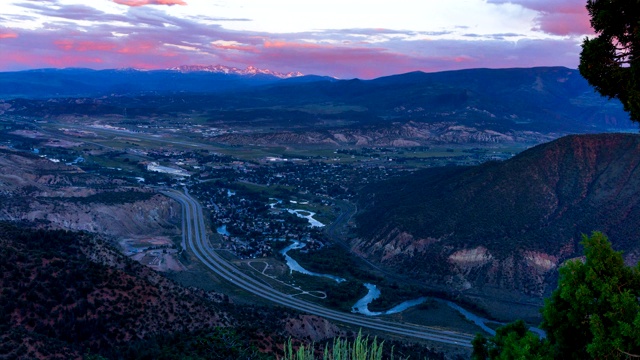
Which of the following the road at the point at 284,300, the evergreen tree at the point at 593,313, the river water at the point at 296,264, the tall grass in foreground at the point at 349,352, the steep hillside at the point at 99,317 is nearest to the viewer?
the evergreen tree at the point at 593,313

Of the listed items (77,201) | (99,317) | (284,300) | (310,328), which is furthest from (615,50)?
(77,201)

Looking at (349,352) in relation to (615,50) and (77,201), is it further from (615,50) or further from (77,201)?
(77,201)

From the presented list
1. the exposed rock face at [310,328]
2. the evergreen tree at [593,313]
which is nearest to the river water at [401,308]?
the exposed rock face at [310,328]

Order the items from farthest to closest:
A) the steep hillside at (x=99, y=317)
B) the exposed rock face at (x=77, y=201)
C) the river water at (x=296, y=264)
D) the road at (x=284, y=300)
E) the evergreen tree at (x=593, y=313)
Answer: the exposed rock face at (x=77, y=201), the river water at (x=296, y=264), the road at (x=284, y=300), the steep hillside at (x=99, y=317), the evergreen tree at (x=593, y=313)

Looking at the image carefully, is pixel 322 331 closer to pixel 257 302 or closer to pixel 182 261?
pixel 257 302

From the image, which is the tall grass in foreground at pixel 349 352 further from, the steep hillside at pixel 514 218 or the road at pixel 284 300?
the steep hillside at pixel 514 218

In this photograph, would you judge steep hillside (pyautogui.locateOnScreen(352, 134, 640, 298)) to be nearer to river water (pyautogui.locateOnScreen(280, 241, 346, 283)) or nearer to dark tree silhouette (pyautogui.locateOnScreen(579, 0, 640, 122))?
river water (pyautogui.locateOnScreen(280, 241, 346, 283))
